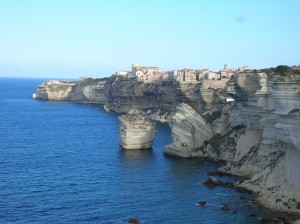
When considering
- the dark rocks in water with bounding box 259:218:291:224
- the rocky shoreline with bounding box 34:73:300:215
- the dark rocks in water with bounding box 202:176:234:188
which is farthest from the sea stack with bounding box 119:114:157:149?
the dark rocks in water with bounding box 259:218:291:224

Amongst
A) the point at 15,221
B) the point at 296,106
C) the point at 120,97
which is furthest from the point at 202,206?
the point at 120,97

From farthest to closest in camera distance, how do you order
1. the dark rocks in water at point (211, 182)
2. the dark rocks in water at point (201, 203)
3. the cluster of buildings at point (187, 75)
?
the cluster of buildings at point (187, 75) → the dark rocks in water at point (211, 182) → the dark rocks in water at point (201, 203)

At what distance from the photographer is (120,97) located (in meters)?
147

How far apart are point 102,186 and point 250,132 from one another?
21515 mm

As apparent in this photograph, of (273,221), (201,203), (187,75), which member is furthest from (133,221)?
(187,75)

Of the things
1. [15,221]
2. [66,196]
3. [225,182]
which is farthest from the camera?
[225,182]

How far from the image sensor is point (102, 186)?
2063 inches

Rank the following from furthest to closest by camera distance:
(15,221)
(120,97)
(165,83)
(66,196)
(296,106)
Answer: (120,97) < (165,83) < (66,196) < (296,106) < (15,221)

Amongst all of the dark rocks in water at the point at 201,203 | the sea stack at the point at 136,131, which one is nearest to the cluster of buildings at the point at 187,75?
the sea stack at the point at 136,131

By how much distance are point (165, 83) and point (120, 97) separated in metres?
26.0

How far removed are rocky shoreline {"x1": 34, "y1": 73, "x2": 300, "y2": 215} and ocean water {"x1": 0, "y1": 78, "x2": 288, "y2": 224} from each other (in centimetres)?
284

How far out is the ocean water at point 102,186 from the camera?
42.3 meters

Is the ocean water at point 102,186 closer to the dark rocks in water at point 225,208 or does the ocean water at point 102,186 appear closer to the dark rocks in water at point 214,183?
the dark rocks in water at point 225,208

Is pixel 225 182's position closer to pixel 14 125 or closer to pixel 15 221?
pixel 15 221
